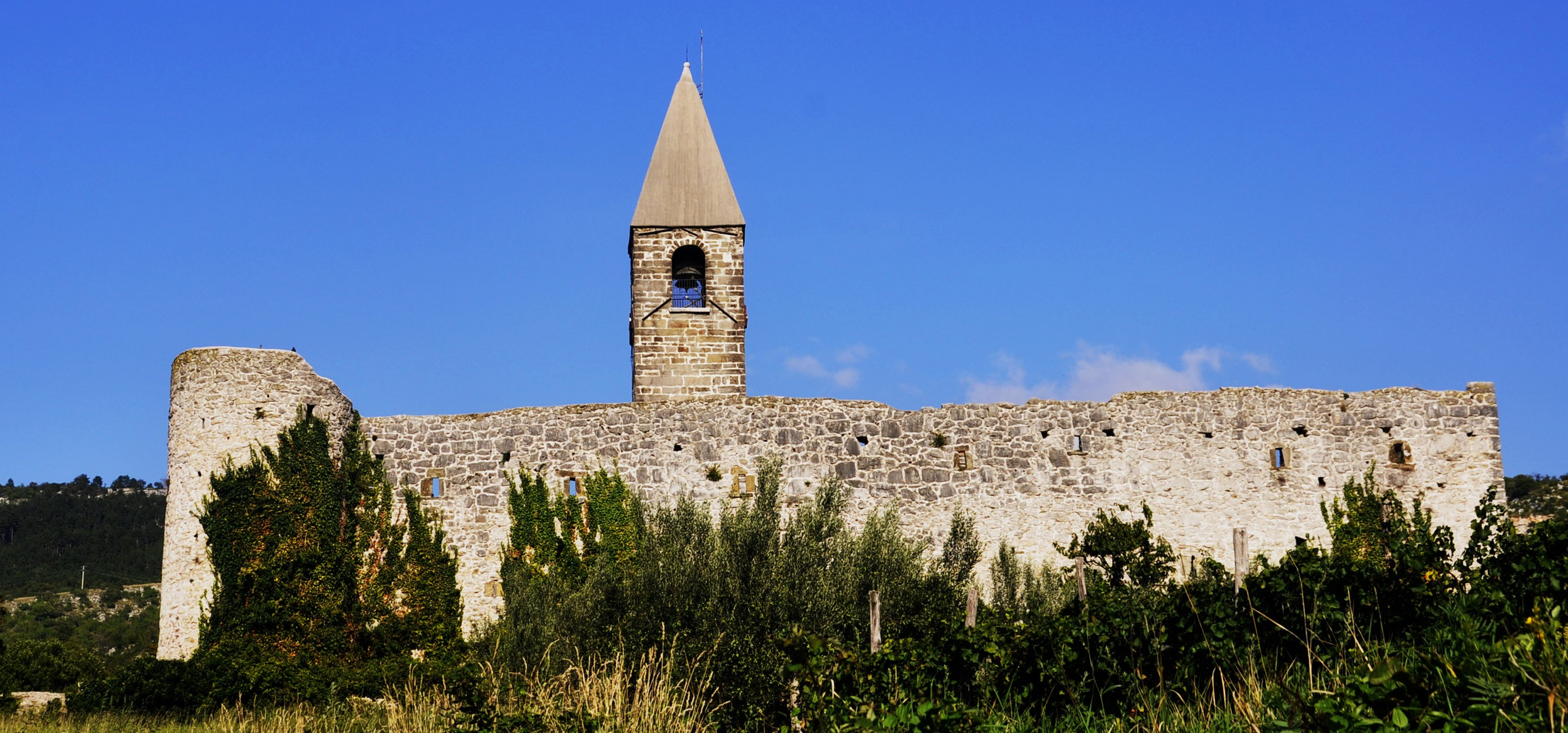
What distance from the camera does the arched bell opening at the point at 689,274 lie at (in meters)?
27.6

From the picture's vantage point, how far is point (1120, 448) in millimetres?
22156

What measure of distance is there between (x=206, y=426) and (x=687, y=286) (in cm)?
1020

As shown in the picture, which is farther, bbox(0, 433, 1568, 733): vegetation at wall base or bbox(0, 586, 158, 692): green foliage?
bbox(0, 586, 158, 692): green foliage

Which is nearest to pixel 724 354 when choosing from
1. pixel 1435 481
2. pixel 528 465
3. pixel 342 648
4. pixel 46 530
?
pixel 528 465

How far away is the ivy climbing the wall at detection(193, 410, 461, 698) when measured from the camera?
19.5m

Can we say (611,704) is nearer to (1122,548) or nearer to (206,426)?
(206,426)

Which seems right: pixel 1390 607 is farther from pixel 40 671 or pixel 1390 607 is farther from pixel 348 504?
pixel 40 671

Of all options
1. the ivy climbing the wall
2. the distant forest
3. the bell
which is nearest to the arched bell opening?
the bell

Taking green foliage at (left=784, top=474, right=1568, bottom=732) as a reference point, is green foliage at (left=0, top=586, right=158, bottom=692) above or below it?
below

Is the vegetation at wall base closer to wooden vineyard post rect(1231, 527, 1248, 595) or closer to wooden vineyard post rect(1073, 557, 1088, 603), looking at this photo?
wooden vineyard post rect(1073, 557, 1088, 603)

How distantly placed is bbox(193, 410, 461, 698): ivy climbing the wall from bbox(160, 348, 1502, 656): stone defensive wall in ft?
1.72

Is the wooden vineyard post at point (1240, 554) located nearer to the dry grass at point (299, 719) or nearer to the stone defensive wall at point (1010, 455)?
the stone defensive wall at point (1010, 455)

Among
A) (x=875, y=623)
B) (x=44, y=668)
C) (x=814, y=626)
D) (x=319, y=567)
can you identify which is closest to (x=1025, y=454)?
(x=814, y=626)

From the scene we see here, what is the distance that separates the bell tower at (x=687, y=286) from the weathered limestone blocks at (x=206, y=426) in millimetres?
7369
